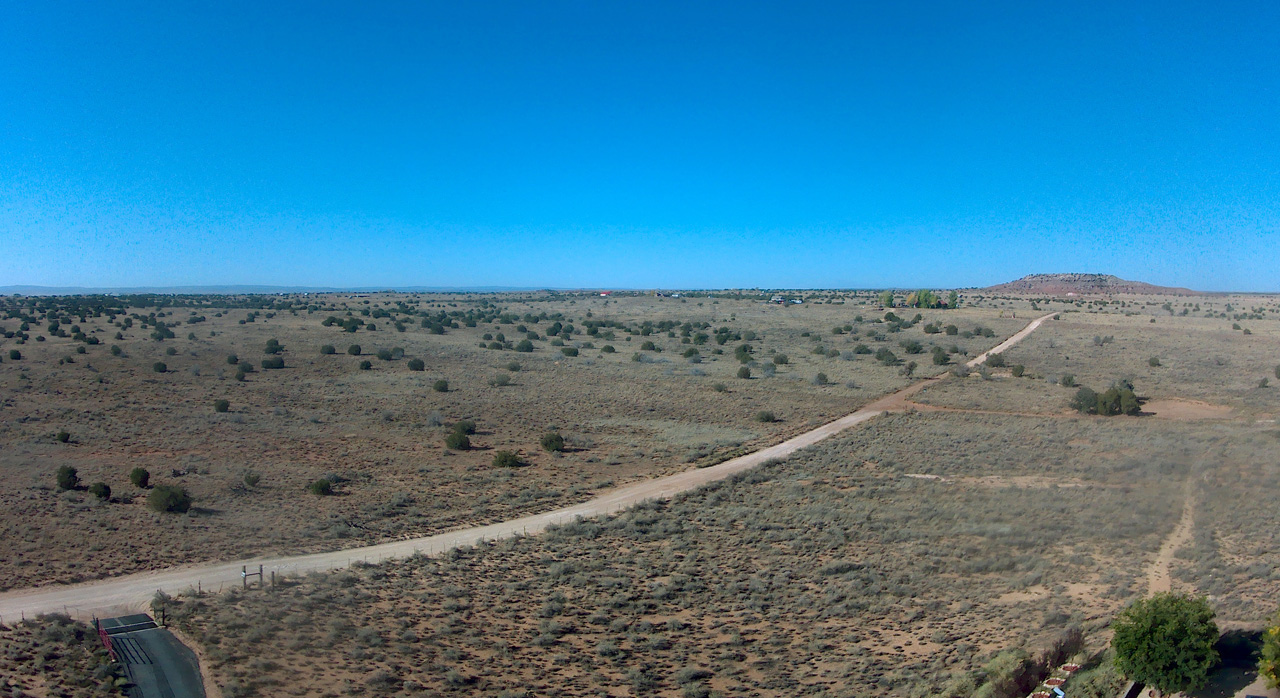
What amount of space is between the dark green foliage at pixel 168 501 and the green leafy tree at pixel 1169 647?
26.2 metres

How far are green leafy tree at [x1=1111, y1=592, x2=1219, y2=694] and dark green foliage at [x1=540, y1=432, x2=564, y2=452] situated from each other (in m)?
23.9

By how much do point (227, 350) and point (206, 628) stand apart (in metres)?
50.9

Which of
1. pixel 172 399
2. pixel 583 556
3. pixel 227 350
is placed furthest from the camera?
pixel 227 350

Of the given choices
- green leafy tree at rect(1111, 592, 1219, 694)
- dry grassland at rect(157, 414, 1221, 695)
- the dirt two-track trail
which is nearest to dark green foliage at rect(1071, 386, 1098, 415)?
dry grassland at rect(157, 414, 1221, 695)

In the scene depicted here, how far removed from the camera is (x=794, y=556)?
19656 millimetres

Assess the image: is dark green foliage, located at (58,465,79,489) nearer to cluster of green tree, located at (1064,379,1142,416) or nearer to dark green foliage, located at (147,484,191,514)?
dark green foliage, located at (147,484,191,514)

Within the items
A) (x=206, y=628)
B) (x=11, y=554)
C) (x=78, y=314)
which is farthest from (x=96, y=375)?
(x=78, y=314)

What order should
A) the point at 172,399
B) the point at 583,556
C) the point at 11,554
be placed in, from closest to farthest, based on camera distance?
1. the point at 11,554
2. the point at 583,556
3. the point at 172,399

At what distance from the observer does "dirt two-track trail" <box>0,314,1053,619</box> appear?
53.3 feet

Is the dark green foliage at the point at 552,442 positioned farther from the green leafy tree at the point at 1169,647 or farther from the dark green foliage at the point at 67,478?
the green leafy tree at the point at 1169,647

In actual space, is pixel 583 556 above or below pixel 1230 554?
below

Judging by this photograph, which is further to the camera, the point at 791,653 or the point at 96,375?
the point at 96,375

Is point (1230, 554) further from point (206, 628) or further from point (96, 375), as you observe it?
point (96, 375)

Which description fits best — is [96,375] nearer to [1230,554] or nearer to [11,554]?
[11,554]
